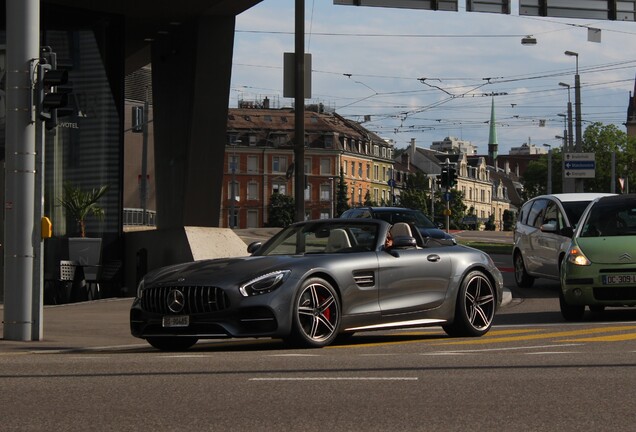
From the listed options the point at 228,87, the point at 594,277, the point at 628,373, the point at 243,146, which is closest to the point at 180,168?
the point at 228,87

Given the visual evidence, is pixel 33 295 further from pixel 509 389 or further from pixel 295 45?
pixel 295 45

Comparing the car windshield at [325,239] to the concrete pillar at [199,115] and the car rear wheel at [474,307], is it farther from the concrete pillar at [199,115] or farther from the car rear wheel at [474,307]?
the concrete pillar at [199,115]

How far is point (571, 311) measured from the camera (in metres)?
17.5

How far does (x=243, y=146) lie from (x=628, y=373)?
129 m

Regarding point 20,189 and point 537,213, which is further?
point 537,213

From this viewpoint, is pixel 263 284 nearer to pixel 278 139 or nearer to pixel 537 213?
pixel 537 213

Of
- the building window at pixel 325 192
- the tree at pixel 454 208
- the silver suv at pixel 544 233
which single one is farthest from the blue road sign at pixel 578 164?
the tree at pixel 454 208

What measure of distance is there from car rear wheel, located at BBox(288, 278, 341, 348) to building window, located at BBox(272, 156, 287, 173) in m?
129

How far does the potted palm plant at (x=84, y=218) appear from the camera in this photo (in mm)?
30156

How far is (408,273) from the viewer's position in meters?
14.1

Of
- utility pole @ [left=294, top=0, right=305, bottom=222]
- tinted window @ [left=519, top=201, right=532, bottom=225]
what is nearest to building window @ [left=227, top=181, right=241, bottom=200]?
tinted window @ [left=519, top=201, right=532, bottom=225]

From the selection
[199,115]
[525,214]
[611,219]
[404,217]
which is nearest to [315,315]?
[611,219]

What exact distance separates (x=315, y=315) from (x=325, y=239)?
4.26ft

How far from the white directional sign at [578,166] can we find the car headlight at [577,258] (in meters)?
45.5
